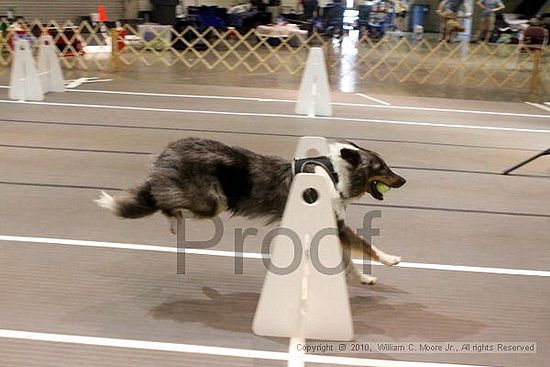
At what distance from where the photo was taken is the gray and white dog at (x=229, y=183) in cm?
279

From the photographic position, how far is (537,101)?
9906 mm

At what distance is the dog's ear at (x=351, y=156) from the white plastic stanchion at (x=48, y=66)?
6675mm

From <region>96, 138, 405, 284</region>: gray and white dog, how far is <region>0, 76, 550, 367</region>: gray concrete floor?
17.4 inches

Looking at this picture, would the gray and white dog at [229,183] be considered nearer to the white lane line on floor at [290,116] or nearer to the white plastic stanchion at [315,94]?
the white lane line on floor at [290,116]

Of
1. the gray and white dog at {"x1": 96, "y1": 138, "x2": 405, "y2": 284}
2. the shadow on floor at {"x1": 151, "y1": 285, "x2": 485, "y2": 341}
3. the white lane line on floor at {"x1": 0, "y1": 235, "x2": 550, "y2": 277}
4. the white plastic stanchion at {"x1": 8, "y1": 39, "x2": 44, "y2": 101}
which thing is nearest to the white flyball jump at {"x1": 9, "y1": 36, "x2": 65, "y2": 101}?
the white plastic stanchion at {"x1": 8, "y1": 39, "x2": 44, "y2": 101}

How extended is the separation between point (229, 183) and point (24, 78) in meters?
6.00

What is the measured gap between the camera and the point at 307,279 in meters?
2.59

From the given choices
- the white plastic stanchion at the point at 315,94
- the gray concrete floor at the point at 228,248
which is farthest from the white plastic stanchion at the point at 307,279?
the white plastic stanchion at the point at 315,94

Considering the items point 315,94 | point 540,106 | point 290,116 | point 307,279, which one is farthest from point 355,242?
point 540,106

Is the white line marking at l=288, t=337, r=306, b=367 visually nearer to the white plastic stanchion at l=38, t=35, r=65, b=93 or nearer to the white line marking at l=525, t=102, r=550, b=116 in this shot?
the white plastic stanchion at l=38, t=35, r=65, b=93

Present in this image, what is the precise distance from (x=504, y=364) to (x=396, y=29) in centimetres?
1982

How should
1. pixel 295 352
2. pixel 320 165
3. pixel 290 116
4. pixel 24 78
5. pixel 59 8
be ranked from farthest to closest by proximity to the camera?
pixel 59 8 → pixel 24 78 → pixel 290 116 → pixel 320 165 → pixel 295 352

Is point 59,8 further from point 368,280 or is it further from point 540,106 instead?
point 368,280

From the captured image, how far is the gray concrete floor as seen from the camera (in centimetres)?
268
